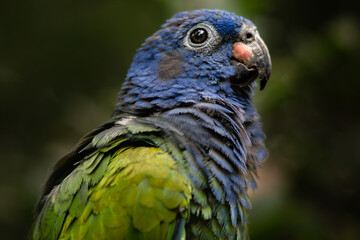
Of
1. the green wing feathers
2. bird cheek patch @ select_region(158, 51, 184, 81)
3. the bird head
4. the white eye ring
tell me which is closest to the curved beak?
the bird head

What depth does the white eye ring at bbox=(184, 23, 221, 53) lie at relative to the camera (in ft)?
9.00

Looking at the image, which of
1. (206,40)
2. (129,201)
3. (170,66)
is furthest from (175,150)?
(206,40)

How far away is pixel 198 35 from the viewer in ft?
9.12

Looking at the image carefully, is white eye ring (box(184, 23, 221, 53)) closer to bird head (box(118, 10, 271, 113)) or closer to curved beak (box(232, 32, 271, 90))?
bird head (box(118, 10, 271, 113))

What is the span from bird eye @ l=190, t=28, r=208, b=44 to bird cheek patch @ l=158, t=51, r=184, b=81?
15 centimetres

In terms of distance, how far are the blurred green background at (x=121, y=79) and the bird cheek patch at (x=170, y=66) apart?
1092 millimetres

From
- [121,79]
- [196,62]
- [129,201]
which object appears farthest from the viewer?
[121,79]

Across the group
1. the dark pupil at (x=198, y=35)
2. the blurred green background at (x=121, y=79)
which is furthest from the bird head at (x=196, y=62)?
the blurred green background at (x=121, y=79)

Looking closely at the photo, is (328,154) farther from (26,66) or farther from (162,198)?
(26,66)

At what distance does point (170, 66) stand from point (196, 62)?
0.17 metres

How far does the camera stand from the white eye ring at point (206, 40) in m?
2.74

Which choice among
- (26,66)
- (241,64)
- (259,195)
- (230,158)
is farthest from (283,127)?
(26,66)

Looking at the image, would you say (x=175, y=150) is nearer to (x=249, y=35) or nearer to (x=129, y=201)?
(x=129, y=201)

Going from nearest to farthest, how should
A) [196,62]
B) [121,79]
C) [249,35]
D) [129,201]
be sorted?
[129,201] < [196,62] < [249,35] < [121,79]
